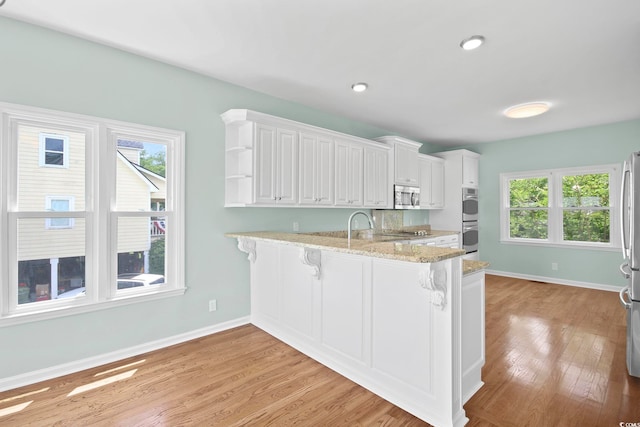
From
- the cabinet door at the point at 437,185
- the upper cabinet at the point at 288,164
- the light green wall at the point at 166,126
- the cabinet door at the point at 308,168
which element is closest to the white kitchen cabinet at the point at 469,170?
the cabinet door at the point at 437,185

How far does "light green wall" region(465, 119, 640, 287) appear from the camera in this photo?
192 inches

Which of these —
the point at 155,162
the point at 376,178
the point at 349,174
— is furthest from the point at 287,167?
the point at 376,178

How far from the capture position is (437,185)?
19.6 ft

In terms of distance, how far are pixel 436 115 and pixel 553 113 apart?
1.60m

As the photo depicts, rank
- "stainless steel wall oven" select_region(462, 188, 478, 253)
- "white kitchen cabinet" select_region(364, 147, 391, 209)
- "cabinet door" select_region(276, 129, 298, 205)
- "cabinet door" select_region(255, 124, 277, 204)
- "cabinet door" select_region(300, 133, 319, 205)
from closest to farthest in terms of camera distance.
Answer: "cabinet door" select_region(255, 124, 277, 204), "cabinet door" select_region(276, 129, 298, 205), "cabinet door" select_region(300, 133, 319, 205), "white kitchen cabinet" select_region(364, 147, 391, 209), "stainless steel wall oven" select_region(462, 188, 478, 253)

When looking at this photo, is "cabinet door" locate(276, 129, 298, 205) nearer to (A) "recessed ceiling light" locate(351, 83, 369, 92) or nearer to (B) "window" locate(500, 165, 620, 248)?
(A) "recessed ceiling light" locate(351, 83, 369, 92)

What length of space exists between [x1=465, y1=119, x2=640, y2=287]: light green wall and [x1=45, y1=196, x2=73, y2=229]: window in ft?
21.8

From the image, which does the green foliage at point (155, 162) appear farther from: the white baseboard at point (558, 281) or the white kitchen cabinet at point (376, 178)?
the white baseboard at point (558, 281)

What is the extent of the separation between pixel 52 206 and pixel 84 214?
0.22 meters

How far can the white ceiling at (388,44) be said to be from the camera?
2.14 m

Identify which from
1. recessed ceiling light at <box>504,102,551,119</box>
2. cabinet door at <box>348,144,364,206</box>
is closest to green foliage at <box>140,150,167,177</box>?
cabinet door at <box>348,144,364,206</box>

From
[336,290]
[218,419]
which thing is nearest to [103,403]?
[218,419]

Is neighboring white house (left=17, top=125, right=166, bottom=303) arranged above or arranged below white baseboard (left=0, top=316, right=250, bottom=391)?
above

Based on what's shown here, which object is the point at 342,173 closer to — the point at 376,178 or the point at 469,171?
the point at 376,178
